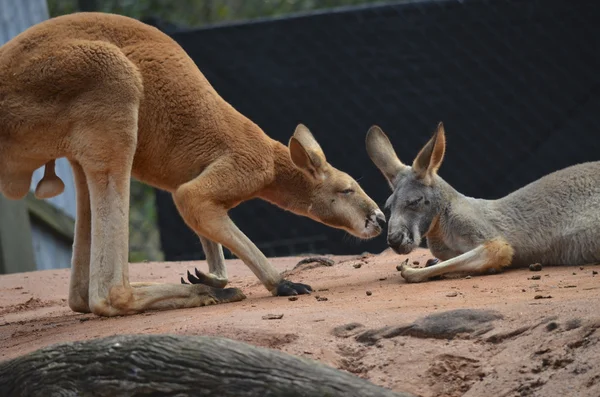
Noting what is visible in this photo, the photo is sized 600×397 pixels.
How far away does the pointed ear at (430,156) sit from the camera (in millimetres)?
6457

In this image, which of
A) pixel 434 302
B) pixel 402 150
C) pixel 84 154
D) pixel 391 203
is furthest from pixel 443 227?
pixel 402 150

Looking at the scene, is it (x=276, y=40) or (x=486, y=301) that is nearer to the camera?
(x=486, y=301)

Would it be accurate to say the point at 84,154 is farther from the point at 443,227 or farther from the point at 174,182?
the point at 443,227

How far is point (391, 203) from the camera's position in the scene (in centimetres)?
658

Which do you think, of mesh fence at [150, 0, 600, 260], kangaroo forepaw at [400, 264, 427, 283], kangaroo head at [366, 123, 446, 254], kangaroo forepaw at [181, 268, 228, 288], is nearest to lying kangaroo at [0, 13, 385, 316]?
kangaroo forepaw at [181, 268, 228, 288]

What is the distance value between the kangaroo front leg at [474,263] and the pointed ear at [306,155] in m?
0.87

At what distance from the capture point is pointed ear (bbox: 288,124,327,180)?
636cm

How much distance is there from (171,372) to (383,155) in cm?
346

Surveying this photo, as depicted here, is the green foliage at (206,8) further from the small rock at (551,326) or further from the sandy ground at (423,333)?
the small rock at (551,326)

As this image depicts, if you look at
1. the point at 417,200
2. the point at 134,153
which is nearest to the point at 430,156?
the point at 417,200

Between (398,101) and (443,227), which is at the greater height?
(398,101)

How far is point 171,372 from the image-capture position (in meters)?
3.68

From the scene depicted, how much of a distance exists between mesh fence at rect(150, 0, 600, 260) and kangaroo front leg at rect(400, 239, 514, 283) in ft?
10.4

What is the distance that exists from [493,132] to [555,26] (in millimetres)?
1089
